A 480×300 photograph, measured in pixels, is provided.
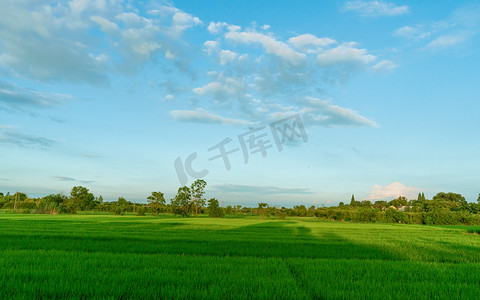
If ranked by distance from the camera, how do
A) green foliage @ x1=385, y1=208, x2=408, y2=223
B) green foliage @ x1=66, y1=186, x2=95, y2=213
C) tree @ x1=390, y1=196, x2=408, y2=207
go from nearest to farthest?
green foliage @ x1=385, y1=208, x2=408, y2=223 < green foliage @ x1=66, y1=186, x2=95, y2=213 < tree @ x1=390, y1=196, x2=408, y2=207

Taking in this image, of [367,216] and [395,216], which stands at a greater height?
[395,216]

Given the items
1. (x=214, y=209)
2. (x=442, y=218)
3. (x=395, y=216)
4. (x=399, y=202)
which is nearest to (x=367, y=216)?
(x=395, y=216)

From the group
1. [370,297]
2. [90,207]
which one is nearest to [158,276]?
[370,297]

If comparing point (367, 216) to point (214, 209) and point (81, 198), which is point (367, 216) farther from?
point (81, 198)

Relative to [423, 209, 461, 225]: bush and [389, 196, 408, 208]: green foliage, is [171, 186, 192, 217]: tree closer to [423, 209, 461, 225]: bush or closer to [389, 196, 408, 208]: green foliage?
[423, 209, 461, 225]: bush

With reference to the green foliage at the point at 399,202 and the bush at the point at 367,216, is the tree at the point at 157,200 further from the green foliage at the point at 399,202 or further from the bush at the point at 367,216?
the green foliage at the point at 399,202

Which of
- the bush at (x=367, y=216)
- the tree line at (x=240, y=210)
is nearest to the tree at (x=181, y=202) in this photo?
the tree line at (x=240, y=210)

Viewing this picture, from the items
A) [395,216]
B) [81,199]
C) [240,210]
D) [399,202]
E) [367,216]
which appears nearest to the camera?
[395,216]

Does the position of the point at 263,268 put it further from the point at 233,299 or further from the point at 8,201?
the point at 8,201

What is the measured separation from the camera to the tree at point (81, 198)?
197ft

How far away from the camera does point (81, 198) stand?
61.1 metres

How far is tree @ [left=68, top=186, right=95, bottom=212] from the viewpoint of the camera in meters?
59.9

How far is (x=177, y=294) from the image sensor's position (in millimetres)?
4746

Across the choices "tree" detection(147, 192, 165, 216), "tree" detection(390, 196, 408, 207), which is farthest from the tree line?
"tree" detection(390, 196, 408, 207)
